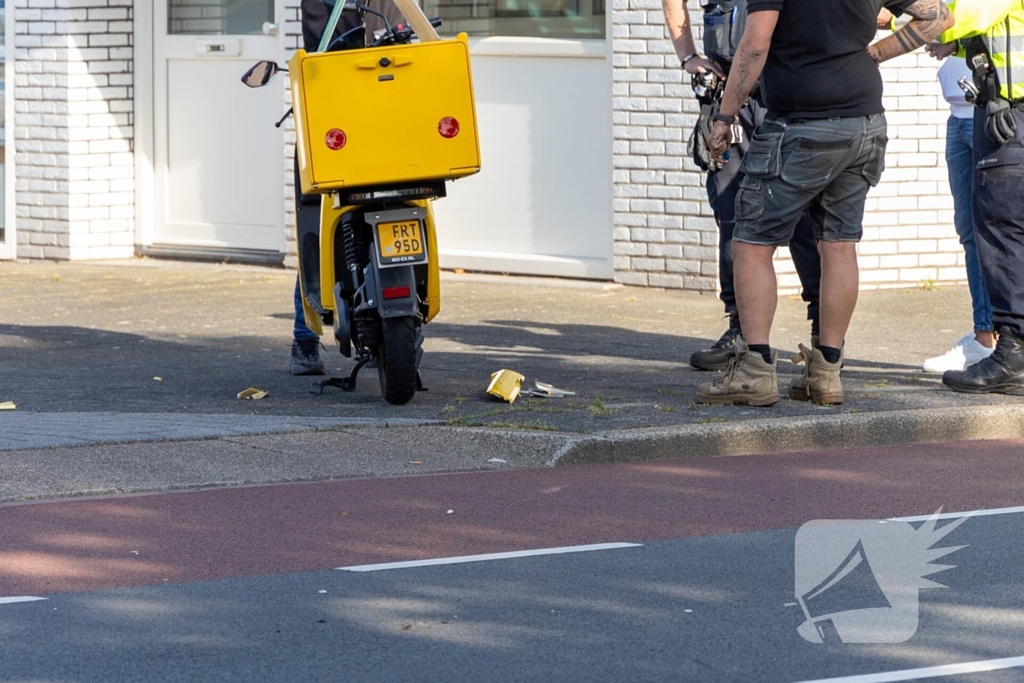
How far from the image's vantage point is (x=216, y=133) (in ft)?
44.7

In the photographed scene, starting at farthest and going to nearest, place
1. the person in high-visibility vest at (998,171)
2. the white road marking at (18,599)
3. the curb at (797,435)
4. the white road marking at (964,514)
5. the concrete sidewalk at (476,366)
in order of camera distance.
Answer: the person in high-visibility vest at (998,171) → the concrete sidewalk at (476,366) → the curb at (797,435) → the white road marking at (964,514) → the white road marking at (18,599)

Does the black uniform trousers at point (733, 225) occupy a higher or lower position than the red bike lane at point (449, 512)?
higher

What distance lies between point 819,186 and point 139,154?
304 inches

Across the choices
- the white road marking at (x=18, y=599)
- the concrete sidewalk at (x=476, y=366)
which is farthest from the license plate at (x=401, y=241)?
the white road marking at (x=18, y=599)

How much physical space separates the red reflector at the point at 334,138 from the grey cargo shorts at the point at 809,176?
1618 millimetres

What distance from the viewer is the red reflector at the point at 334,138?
23.7ft

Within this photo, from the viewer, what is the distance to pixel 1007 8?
7.64 metres

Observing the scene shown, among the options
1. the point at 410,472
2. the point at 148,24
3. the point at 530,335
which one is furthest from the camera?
the point at 148,24

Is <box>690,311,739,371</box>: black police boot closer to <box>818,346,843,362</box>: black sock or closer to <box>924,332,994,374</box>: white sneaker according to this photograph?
<box>924,332,994,374</box>: white sneaker

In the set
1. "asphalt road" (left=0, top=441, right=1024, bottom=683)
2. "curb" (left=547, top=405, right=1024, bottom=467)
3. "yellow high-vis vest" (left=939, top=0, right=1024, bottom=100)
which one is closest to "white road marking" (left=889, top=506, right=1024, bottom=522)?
"asphalt road" (left=0, top=441, right=1024, bottom=683)

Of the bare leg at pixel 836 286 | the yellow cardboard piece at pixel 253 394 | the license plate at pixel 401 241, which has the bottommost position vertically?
the yellow cardboard piece at pixel 253 394

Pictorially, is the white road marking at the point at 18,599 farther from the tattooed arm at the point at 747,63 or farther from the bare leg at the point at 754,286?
the tattooed arm at the point at 747,63

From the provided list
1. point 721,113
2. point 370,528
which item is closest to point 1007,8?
point 721,113

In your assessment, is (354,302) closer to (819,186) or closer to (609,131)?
(819,186)
